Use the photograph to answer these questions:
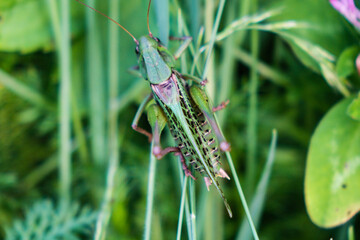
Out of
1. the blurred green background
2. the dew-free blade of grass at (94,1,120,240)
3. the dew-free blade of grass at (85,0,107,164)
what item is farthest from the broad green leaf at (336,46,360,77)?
the dew-free blade of grass at (85,0,107,164)

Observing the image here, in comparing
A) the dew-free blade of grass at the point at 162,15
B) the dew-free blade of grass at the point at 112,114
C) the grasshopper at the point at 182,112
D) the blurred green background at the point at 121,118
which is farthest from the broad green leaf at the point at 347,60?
the dew-free blade of grass at the point at 112,114

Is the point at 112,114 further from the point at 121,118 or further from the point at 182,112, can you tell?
the point at 182,112

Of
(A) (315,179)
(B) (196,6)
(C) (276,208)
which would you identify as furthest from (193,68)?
(C) (276,208)

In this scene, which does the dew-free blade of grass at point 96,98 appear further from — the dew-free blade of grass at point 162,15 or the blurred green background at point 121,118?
the dew-free blade of grass at point 162,15

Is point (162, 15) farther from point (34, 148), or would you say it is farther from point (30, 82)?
point (34, 148)

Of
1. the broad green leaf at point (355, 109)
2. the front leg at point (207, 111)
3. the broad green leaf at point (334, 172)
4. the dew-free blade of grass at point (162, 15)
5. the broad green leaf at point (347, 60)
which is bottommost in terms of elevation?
the broad green leaf at point (334, 172)

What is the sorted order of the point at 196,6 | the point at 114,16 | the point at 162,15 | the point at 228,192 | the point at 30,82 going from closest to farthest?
the point at 162,15
the point at 196,6
the point at 114,16
the point at 228,192
the point at 30,82

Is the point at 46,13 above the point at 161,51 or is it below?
above

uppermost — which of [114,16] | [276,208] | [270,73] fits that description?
[114,16]
